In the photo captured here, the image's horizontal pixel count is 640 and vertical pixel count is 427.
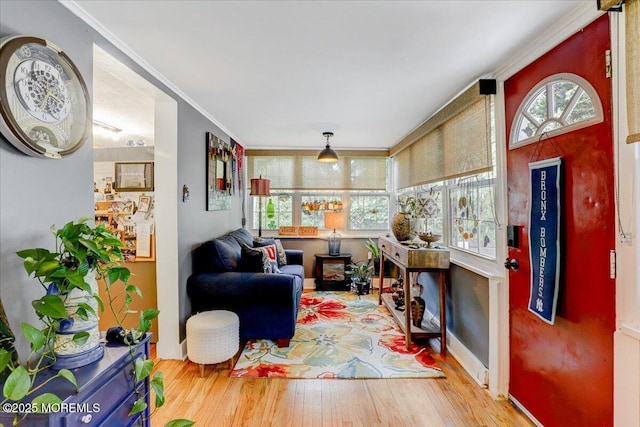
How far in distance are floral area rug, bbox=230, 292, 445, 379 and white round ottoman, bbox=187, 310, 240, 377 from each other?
0.68 ft

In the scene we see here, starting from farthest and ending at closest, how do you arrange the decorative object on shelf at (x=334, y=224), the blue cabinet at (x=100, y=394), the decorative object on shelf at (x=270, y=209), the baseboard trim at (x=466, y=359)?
the decorative object on shelf at (x=270, y=209) < the decorative object on shelf at (x=334, y=224) < the baseboard trim at (x=466, y=359) < the blue cabinet at (x=100, y=394)

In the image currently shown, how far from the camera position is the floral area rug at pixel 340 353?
2.50 meters

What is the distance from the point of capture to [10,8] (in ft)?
4.09

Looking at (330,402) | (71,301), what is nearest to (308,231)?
(330,402)

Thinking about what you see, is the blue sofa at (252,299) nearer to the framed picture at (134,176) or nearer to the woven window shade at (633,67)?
the framed picture at (134,176)

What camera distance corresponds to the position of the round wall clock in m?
1.19

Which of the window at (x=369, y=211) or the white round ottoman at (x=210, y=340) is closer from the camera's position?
the white round ottoman at (x=210, y=340)

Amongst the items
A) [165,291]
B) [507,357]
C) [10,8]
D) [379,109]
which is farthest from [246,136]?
[507,357]

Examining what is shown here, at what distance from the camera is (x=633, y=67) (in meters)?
1.20

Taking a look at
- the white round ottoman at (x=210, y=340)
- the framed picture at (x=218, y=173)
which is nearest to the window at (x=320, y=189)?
the framed picture at (x=218, y=173)

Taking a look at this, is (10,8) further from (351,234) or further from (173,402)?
(351,234)

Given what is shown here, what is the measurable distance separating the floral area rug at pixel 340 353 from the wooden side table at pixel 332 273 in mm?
1035

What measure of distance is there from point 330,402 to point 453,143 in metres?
2.38

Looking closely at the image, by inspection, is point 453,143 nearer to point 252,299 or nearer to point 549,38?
point 549,38
